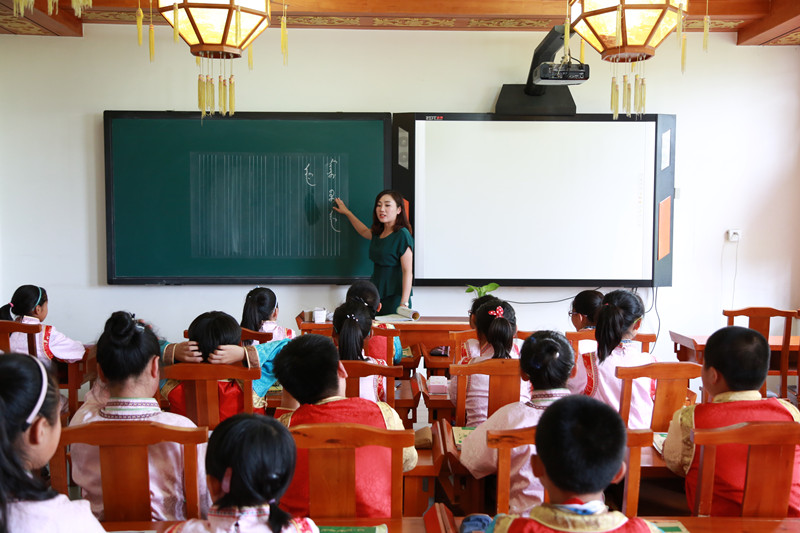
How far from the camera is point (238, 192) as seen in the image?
482 centimetres

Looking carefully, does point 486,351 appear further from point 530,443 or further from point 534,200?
point 534,200

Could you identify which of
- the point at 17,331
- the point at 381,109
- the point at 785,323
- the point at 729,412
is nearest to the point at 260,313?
the point at 17,331

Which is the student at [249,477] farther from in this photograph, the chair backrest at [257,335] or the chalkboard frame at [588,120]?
the chalkboard frame at [588,120]

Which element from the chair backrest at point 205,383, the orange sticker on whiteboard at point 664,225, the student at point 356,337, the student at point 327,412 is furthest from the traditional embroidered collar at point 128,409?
the orange sticker on whiteboard at point 664,225

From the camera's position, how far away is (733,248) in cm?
498

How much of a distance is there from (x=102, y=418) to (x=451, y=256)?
11.3ft

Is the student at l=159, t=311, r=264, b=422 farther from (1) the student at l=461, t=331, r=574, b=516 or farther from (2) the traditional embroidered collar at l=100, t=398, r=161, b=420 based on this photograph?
(1) the student at l=461, t=331, r=574, b=516

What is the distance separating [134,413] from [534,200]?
146 inches

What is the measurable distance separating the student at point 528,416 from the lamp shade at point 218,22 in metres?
1.60

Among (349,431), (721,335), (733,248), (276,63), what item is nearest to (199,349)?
(349,431)

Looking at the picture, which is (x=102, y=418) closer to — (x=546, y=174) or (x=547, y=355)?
(x=547, y=355)

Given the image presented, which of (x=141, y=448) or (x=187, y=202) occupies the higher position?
(x=187, y=202)

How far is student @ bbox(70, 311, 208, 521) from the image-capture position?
1625 millimetres

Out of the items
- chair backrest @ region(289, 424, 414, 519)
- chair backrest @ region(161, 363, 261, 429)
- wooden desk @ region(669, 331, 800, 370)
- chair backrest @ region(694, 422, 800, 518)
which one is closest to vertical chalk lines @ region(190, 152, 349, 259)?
wooden desk @ region(669, 331, 800, 370)
